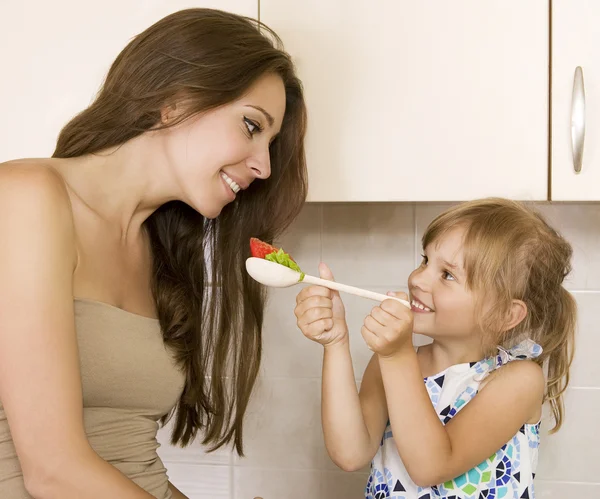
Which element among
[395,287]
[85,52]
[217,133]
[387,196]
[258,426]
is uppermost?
[85,52]

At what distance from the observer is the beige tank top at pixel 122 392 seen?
0.94m

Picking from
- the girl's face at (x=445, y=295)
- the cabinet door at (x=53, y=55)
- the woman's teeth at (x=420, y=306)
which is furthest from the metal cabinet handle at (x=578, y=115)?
the cabinet door at (x=53, y=55)

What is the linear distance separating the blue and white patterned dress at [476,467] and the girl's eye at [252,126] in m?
0.47

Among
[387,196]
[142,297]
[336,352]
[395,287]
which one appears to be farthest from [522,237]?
[142,297]

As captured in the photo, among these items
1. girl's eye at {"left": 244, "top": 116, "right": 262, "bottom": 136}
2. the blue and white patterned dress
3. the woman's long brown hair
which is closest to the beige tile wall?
the woman's long brown hair

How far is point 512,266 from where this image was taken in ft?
3.60

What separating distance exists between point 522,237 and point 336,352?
1.10 ft

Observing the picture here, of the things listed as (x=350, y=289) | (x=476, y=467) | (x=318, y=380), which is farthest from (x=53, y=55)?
(x=476, y=467)

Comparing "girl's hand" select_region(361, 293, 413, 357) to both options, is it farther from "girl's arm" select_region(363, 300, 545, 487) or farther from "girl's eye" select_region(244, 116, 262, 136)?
"girl's eye" select_region(244, 116, 262, 136)

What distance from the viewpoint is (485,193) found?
1.18m

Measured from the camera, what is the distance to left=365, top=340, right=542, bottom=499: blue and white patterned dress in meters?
1.09

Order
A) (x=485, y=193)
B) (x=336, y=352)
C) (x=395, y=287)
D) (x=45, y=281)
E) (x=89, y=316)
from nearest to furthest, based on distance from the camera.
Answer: (x=45, y=281) → (x=89, y=316) → (x=336, y=352) → (x=485, y=193) → (x=395, y=287)

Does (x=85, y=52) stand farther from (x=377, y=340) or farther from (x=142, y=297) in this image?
(x=377, y=340)

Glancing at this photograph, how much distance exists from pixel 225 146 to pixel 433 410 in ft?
1.55
